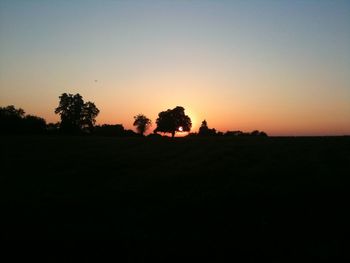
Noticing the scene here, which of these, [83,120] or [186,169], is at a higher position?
[83,120]

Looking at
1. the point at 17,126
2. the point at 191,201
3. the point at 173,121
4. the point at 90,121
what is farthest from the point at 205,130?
the point at 191,201

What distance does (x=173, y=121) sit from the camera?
113 metres

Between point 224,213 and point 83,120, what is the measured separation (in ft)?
311

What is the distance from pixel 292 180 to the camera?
26.1 meters

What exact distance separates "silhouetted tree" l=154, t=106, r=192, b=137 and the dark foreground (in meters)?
73.9

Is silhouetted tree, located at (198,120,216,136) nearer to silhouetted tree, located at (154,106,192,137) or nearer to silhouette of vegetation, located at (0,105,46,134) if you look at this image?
silhouetted tree, located at (154,106,192,137)

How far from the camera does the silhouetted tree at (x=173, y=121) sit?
11300 centimetres

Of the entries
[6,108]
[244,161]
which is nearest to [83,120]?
[6,108]

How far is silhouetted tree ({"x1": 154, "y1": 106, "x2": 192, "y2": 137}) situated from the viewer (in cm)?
11300

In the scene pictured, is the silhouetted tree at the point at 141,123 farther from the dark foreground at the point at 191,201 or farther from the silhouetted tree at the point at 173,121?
the dark foreground at the point at 191,201

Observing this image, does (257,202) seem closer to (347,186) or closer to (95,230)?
(347,186)

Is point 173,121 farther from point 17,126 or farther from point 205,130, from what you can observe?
point 17,126

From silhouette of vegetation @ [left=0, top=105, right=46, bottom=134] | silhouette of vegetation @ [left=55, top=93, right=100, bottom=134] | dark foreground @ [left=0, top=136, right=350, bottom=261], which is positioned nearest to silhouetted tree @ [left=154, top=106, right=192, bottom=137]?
silhouette of vegetation @ [left=55, top=93, right=100, bottom=134]

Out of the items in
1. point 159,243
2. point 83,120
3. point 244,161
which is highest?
point 83,120
